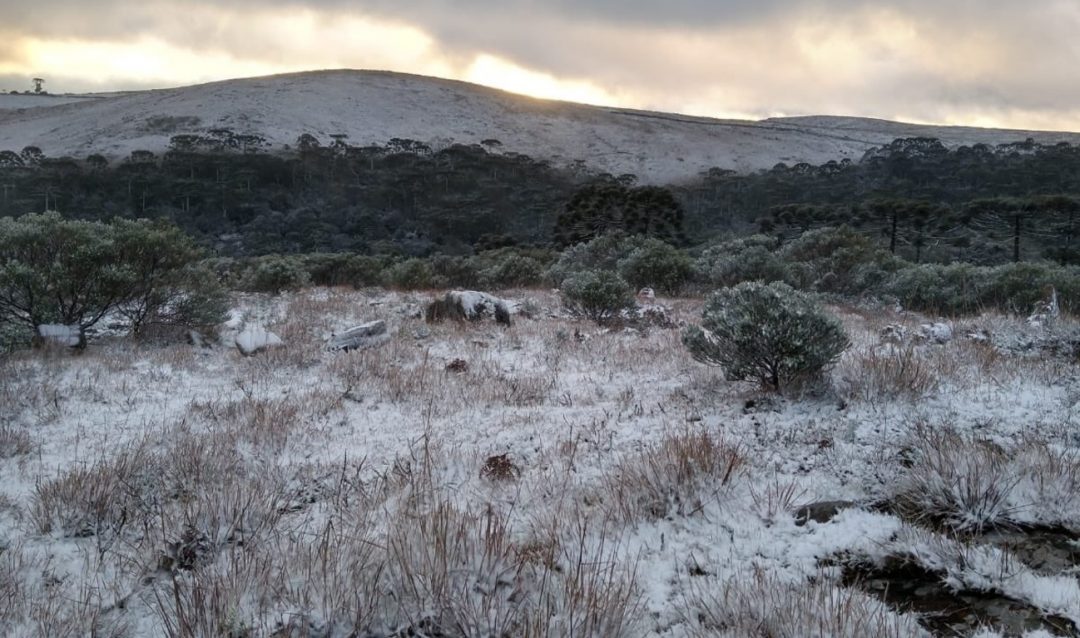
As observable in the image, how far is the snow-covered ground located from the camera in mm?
1980

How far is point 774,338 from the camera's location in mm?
4742

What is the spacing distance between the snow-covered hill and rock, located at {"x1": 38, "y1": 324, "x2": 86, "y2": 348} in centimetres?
5347

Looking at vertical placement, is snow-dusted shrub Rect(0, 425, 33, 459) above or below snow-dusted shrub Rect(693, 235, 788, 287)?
below

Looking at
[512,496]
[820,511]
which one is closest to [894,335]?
[820,511]

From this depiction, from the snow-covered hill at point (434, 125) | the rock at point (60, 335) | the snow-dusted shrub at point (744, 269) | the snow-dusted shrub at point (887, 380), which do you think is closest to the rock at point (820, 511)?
the snow-dusted shrub at point (887, 380)

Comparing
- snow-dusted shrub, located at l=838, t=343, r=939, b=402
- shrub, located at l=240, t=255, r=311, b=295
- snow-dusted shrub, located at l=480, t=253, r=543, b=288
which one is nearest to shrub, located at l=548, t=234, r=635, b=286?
snow-dusted shrub, located at l=480, t=253, r=543, b=288

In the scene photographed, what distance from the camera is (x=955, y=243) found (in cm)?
2997

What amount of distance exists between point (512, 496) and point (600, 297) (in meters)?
7.68

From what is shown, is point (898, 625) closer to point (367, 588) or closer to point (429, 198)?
point (367, 588)

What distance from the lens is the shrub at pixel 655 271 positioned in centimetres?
1725

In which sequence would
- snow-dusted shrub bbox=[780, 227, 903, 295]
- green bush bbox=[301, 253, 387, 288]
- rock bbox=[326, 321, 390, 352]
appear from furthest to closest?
green bush bbox=[301, 253, 387, 288] → snow-dusted shrub bbox=[780, 227, 903, 295] → rock bbox=[326, 321, 390, 352]

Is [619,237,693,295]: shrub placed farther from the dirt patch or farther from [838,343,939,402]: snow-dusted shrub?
the dirt patch

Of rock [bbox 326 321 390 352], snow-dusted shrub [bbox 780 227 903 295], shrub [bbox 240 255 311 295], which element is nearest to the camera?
rock [bbox 326 321 390 352]

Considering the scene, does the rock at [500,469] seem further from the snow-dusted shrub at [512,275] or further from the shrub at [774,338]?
the snow-dusted shrub at [512,275]
